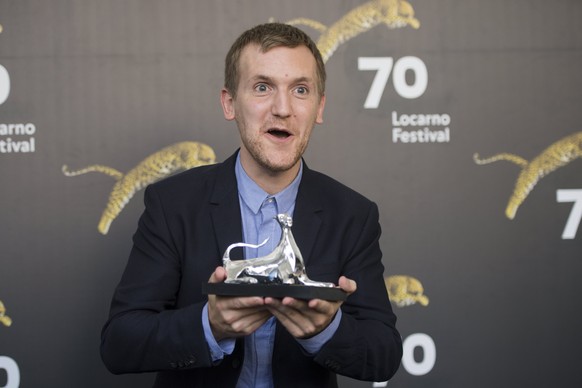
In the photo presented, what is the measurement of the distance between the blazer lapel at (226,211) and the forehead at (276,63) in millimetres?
217

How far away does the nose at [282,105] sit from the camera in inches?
64.4

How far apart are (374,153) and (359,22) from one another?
43 cm

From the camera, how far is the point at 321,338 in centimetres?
147

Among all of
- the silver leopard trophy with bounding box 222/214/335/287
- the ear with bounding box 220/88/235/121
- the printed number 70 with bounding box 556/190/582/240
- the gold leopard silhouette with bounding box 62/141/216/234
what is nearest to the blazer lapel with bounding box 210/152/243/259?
the ear with bounding box 220/88/235/121

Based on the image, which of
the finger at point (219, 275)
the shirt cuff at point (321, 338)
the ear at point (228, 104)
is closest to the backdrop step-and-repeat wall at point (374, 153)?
the ear at point (228, 104)

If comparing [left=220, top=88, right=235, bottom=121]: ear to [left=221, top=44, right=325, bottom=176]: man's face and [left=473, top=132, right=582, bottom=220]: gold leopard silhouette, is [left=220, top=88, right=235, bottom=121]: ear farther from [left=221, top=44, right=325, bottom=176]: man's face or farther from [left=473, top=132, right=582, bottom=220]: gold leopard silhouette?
[left=473, top=132, right=582, bottom=220]: gold leopard silhouette

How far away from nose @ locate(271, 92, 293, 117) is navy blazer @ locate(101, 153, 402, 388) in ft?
0.63

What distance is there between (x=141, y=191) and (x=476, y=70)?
1187 mm

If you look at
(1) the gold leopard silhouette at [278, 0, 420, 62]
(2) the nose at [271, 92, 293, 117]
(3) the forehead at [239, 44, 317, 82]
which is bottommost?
(2) the nose at [271, 92, 293, 117]

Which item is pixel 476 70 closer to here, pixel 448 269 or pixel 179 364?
pixel 448 269

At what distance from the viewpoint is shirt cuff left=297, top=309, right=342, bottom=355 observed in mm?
1464

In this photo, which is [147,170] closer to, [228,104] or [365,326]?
[228,104]

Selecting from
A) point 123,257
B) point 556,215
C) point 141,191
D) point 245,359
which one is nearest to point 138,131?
point 141,191

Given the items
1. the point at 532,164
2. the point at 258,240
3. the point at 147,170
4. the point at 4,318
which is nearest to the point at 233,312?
the point at 258,240
